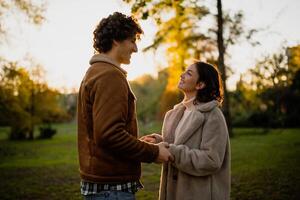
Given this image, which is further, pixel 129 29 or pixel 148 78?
pixel 148 78

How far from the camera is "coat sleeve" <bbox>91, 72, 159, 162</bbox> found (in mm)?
2609

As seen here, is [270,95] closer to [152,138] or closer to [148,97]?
[148,97]

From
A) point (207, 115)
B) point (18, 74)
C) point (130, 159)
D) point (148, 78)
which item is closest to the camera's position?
point (130, 159)

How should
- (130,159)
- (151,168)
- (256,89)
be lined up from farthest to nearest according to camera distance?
(256,89) < (151,168) < (130,159)

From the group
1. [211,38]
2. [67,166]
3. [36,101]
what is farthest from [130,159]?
[36,101]

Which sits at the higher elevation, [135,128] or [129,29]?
[129,29]

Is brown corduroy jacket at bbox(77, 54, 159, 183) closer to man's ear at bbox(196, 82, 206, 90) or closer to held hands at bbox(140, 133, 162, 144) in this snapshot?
held hands at bbox(140, 133, 162, 144)

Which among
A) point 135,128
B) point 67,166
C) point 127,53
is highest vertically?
point 127,53

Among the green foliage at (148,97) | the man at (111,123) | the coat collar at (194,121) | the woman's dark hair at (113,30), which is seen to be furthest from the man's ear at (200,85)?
the green foliage at (148,97)

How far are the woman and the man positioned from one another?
0.32m

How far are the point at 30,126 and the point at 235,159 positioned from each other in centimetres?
2508

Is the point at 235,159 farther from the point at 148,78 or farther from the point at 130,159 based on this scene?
the point at 148,78

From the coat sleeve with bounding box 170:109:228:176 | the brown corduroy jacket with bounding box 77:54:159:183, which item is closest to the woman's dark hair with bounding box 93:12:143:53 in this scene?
the brown corduroy jacket with bounding box 77:54:159:183

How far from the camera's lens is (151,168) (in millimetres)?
13680
